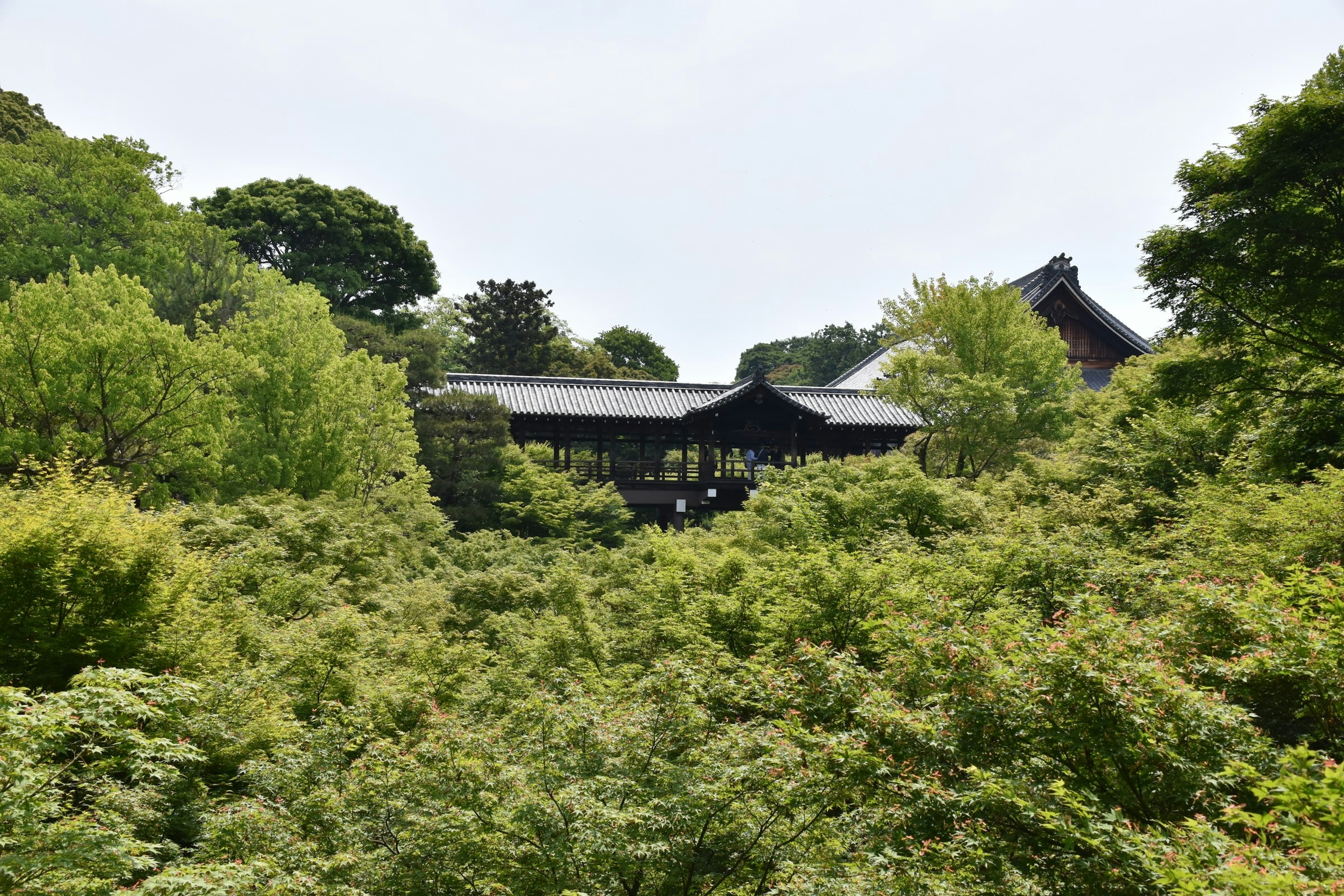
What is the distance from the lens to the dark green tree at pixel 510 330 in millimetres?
36812

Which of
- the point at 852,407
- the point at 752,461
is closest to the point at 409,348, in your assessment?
the point at 752,461

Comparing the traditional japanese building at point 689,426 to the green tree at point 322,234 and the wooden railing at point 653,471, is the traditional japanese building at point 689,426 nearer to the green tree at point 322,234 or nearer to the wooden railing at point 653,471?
the wooden railing at point 653,471

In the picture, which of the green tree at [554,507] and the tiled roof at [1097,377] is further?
the tiled roof at [1097,377]

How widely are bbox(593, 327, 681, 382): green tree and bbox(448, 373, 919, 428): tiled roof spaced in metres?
18.8

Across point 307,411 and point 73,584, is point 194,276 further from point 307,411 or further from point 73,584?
point 73,584

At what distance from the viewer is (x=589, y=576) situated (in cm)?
1359

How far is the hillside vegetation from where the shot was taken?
4250mm

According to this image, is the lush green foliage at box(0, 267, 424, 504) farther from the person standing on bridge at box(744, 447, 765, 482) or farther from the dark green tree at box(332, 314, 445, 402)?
the person standing on bridge at box(744, 447, 765, 482)

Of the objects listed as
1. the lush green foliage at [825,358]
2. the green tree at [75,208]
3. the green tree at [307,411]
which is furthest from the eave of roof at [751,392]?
the lush green foliage at [825,358]

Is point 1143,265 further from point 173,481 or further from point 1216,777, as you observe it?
point 173,481

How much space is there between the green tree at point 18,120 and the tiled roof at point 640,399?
45.9ft

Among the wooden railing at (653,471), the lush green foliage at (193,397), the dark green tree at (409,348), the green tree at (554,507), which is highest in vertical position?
A: the dark green tree at (409,348)

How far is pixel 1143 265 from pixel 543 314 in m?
31.2

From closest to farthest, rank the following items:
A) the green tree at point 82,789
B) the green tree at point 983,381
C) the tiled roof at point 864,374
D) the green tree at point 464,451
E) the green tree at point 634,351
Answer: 1. the green tree at point 82,789
2. the green tree at point 983,381
3. the green tree at point 464,451
4. the tiled roof at point 864,374
5. the green tree at point 634,351
